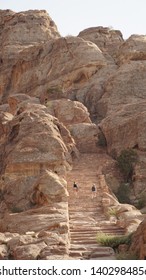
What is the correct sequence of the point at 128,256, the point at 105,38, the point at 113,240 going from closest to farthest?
the point at 128,256 → the point at 113,240 → the point at 105,38

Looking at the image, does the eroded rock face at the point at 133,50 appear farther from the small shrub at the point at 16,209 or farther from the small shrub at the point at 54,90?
the small shrub at the point at 16,209

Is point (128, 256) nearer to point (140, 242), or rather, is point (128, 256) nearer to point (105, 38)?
point (140, 242)

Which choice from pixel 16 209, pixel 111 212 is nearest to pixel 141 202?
pixel 111 212

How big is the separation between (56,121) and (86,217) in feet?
43.1

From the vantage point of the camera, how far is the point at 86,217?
92.2 feet

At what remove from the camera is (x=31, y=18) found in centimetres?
7056

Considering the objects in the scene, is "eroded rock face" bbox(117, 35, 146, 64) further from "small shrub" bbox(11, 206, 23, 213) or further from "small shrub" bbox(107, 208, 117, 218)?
"small shrub" bbox(107, 208, 117, 218)

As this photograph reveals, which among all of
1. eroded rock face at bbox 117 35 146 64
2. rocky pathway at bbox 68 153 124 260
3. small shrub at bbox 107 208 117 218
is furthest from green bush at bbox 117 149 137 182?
eroded rock face at bbox 117 35 146 64

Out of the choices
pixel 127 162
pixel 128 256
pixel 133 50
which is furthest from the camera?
pixel 133 50

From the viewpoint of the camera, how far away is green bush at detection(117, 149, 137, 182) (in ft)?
121

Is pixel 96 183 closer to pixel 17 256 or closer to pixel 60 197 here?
pixel 60 197

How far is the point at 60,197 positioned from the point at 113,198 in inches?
132

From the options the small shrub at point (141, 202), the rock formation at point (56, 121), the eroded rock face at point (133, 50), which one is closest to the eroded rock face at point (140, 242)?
the rock formation at point (56, 121)

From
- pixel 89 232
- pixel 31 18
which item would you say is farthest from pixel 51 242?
pixel 31 18
